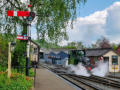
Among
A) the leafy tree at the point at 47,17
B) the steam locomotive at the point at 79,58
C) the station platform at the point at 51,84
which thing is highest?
the leafy tree at the point at 47,17

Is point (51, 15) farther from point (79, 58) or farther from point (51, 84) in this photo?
point (79, 58)

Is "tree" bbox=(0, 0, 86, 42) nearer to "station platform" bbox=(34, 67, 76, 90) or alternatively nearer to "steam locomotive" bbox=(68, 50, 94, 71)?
"station platform" bbox=(34, 67, 76, 90)

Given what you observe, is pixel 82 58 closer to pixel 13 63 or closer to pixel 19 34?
pixel 13 63

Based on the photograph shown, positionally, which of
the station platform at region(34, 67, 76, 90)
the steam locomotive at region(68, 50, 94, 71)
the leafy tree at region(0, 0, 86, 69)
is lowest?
the station platform at region(34, 67, 76, 90)

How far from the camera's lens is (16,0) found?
30.6 feet

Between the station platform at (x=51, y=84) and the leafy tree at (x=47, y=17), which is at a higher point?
the leafy tree at (x=47, y=17)

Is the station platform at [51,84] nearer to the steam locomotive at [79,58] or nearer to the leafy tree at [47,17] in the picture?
the leafy tree at [47,17]

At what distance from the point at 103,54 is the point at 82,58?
4.12 meters

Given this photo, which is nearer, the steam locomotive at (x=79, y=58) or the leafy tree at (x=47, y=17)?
the leafy tree at (x=47, y=17)

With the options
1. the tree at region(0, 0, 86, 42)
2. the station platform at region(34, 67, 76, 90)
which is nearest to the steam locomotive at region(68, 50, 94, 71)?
the station platform at region(34, 67, 76, 90)

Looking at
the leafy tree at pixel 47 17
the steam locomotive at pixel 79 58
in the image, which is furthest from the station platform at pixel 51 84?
the steam locomotive at pixel 79 58

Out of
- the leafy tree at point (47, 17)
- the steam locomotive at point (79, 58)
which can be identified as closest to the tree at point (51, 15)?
the leafy tree at point (47, 17)


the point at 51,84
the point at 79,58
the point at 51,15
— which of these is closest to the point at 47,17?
the point at 51,15

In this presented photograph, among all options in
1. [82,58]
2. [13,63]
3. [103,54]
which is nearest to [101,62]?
[103,54]
